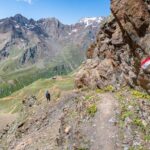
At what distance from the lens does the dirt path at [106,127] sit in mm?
29423

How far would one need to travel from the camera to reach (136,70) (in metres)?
38.3

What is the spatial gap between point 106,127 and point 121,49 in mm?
14121

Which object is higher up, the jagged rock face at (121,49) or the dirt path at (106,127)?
the jagged rock face at (121,49)

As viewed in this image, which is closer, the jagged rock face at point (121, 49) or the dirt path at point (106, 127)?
the dirt path at point (106, 127)

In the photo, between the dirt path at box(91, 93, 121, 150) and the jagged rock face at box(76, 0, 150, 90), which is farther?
the jagged rock face at box(76, 0, 150, 90)

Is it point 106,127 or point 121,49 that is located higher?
point 121,49

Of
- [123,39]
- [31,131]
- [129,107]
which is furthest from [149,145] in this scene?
[31,131]

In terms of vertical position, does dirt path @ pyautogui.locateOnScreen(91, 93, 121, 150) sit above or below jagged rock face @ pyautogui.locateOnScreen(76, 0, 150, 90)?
below

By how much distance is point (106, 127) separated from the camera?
1232 inches

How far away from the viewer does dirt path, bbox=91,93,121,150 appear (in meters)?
29.4

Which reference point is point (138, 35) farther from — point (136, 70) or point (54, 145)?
point (54, 145)

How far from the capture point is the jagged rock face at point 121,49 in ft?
119

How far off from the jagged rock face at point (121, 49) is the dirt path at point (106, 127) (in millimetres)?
4297

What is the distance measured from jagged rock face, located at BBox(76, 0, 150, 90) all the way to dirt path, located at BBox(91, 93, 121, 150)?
430 centimetres
